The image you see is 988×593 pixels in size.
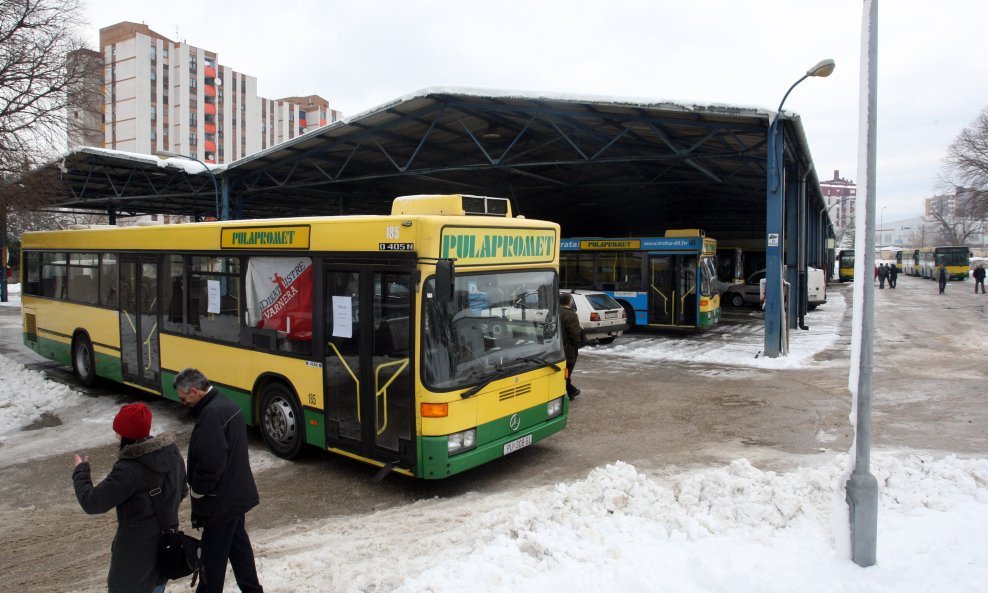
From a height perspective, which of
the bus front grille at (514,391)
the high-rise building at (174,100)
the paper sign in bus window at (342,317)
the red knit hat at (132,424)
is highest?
the high-rise building at (174,100)

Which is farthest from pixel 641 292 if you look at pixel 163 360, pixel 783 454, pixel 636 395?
pixel 163 360

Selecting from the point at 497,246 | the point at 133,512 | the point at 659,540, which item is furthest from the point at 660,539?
the point at 133,512

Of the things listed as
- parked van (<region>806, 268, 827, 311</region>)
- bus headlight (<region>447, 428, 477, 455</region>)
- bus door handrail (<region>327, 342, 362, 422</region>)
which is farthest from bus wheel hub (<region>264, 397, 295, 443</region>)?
parked van (<region>806, 268, 827, 311</region>)

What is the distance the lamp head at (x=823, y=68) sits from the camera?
13.2 m

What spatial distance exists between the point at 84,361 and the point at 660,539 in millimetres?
11149

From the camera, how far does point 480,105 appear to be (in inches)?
669

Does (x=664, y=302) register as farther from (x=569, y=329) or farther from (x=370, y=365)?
(x=370, y=365)

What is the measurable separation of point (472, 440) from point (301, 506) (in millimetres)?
1784

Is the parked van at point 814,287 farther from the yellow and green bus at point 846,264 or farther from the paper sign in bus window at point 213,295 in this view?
the yellow and green bus at point 846,264

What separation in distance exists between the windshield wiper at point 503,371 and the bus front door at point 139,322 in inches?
232

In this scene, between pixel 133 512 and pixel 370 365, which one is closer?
pixel 133 512

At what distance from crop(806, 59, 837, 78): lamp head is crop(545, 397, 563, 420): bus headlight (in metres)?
9.90

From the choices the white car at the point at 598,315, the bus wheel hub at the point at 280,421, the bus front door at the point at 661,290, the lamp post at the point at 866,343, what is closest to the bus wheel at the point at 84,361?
the bus wheel hub at the point at 280,421

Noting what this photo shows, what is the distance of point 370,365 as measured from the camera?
6.64 metres
